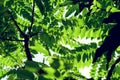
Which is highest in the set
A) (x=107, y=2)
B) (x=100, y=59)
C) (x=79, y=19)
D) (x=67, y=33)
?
(x=107, y=2)

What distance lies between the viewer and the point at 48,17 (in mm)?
3328

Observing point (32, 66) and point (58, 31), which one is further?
point (58, 31)

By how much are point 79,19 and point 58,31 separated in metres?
0.53

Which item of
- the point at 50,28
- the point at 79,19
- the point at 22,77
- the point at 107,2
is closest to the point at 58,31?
the point at 50,28

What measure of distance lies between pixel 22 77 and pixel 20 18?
92.4 inches

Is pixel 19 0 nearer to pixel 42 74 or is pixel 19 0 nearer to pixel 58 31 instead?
pixel 58 31

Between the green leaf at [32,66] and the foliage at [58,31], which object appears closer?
the green leaf at [32,66]

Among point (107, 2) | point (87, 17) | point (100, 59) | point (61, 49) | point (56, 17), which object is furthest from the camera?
point (56, 17)

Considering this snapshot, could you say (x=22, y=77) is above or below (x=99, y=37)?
above

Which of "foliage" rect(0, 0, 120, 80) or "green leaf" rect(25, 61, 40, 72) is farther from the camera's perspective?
"foliage" rect(0, 0, 120, 80)

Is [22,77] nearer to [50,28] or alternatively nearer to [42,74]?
[42,74]

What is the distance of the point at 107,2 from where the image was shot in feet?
7.94

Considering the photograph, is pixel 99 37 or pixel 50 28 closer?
pixel 99 37

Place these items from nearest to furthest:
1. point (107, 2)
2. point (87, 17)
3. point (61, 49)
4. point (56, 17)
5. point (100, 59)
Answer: point (107, 2)
point (87, 17)
point (100, 59)
point (61, 49)
point (56, 17)
